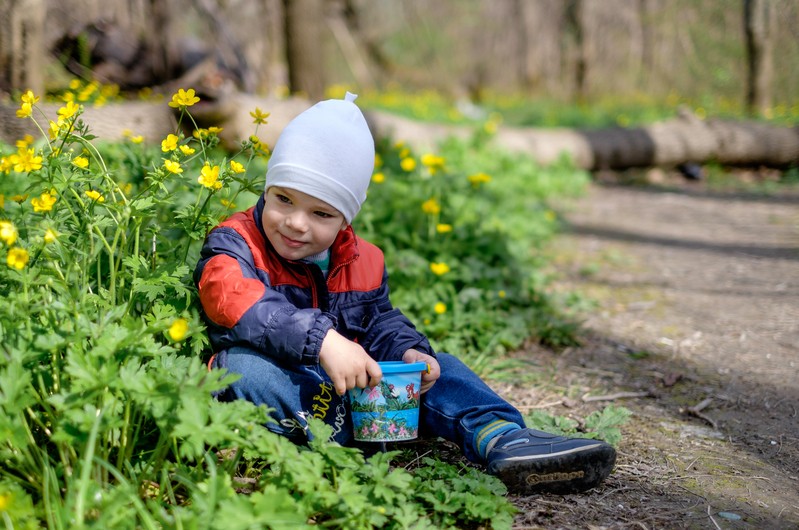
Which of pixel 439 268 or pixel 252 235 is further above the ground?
pixel 252 235

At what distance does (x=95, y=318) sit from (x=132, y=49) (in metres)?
7.07

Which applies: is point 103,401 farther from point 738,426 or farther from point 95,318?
point 738,426

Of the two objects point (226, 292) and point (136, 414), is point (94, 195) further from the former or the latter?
point (136, 414)

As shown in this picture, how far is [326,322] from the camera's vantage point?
204 cm

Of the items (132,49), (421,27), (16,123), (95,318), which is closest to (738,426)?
(95,318)

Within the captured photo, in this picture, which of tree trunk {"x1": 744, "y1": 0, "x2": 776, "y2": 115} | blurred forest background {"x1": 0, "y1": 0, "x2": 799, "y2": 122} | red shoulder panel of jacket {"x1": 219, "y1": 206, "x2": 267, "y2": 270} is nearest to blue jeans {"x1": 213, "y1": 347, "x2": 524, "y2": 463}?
red shoulder panel of jacket {"x1": 219, "y1": 206, "x2": 267, "y2": 270}

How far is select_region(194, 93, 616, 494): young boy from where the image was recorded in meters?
2.04

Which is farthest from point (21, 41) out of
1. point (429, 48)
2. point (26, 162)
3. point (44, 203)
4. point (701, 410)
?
point (429, 48)

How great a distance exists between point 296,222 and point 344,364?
0.46 m

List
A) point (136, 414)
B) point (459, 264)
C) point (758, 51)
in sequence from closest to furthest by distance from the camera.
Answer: point (136, 414)
point (459, 264)
point (758, 51)

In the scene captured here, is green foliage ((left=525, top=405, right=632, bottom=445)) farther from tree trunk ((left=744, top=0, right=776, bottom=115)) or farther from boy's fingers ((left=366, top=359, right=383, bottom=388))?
tree trunk ((left=744, top=0, right=776, bottom=115))

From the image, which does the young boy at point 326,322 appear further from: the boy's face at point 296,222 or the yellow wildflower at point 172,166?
the yellow wildflower at point 172,166

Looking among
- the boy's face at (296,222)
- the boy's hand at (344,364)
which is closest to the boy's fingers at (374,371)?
the boy's hand at (344,364)

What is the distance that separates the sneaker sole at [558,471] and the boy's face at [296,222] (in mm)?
843
